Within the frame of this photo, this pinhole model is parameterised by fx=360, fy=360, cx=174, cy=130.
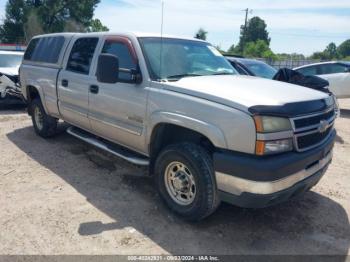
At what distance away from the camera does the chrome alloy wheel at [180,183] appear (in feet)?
12.2

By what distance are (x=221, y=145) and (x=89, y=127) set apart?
8.55 feet

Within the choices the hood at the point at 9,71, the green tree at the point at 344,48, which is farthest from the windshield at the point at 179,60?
the green tree at the point at 344,48

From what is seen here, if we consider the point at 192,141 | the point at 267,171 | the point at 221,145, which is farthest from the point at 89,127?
the point at 267,171

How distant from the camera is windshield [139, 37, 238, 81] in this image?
4082 millimetres

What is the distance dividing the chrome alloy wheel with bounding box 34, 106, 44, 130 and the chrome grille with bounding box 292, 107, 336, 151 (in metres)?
4.97

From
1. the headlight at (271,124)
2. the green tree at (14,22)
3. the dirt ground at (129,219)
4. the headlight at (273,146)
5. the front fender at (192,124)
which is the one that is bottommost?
the dirt ground at (129,219)

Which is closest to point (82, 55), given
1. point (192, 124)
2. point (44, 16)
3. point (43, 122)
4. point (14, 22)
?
point (43, 122)

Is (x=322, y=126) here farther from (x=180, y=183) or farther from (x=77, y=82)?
(x=77, y=82)

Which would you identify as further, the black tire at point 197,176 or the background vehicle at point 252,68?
the background vehicle at point 252,68

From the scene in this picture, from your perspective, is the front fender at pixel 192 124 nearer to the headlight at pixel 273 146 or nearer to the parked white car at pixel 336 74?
the headlight at pixel 273 146

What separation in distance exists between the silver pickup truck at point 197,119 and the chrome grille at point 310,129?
0.4 inches

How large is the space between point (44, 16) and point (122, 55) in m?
46.2

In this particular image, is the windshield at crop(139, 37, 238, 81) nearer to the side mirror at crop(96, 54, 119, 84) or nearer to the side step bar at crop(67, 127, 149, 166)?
the side mirror at crop(96, 54, 119, 84)

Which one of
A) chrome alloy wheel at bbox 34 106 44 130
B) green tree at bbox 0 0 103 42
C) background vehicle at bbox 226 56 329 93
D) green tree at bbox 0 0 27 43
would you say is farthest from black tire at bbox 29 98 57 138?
green tree at bbox 0 0 27 43
